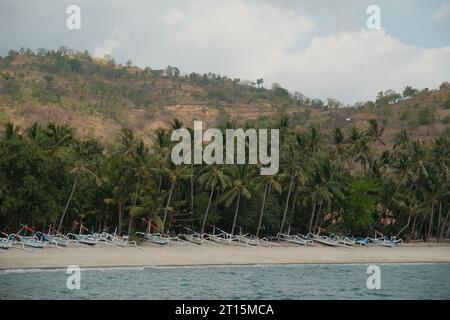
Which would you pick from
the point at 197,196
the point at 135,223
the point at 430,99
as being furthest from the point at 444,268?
the point at 430,99

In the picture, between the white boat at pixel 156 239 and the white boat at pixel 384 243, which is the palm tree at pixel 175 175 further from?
the white boat at pixel 384 243

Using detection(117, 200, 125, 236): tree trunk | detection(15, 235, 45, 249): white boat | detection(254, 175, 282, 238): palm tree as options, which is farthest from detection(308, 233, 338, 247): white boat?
detection(15, 235, 45, 249): white boat

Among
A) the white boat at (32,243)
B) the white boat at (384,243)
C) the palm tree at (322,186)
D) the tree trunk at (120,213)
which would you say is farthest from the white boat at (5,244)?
the white boat at (384,243)

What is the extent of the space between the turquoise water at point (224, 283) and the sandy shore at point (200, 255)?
1856 millimetres

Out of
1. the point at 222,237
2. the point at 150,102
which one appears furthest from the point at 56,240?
the point at 150,102

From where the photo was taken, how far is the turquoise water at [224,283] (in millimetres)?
30859

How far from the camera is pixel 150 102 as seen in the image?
146500mm

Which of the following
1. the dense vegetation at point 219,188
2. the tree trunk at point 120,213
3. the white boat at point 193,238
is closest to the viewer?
the dense vegetation at point 219,188

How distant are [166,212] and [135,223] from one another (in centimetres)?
474

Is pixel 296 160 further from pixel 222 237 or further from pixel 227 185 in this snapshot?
pixel 222 237

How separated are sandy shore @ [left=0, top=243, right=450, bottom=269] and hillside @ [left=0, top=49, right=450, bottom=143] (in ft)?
133

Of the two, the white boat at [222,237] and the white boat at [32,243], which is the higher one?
the white boat at [32,243]

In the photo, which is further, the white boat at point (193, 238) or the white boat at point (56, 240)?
the white boat at point (193, 238)
